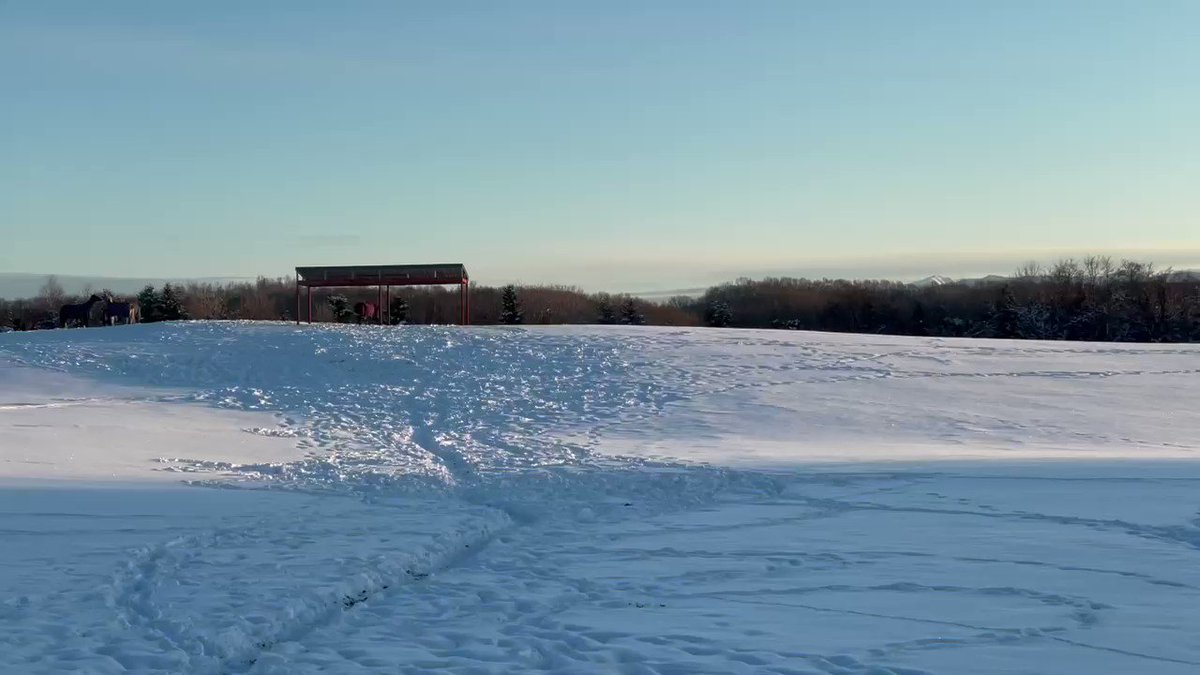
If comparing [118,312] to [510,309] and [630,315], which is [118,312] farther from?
[630,315]

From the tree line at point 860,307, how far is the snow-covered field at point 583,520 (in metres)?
37.9

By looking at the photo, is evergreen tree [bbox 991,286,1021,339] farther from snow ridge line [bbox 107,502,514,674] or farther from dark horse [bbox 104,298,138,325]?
snow ridge line [bbox 107,502,514,674]

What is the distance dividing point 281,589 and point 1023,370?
73.5 feet

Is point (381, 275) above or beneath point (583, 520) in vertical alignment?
above

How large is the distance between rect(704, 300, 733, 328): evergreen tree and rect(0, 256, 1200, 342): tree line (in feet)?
0.37

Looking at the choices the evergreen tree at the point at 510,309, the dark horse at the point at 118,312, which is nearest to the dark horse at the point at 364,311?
the dark horse at the point at 118,312

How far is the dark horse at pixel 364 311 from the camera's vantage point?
35.9 meters

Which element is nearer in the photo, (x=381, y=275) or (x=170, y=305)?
→ (x=381, y=275)

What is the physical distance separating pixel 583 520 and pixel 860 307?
7691 centimetres

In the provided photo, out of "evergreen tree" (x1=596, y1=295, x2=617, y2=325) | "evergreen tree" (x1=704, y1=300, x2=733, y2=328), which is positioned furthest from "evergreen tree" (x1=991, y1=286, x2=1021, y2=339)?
"evergreen tree" (x1=596, y1=295, x2=617, y2=325)

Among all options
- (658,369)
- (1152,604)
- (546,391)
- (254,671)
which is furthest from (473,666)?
(658,369)

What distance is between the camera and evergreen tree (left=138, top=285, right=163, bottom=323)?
224 ft

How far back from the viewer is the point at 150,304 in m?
69.6

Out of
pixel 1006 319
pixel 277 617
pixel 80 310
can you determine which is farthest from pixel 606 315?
pixel 277 617
